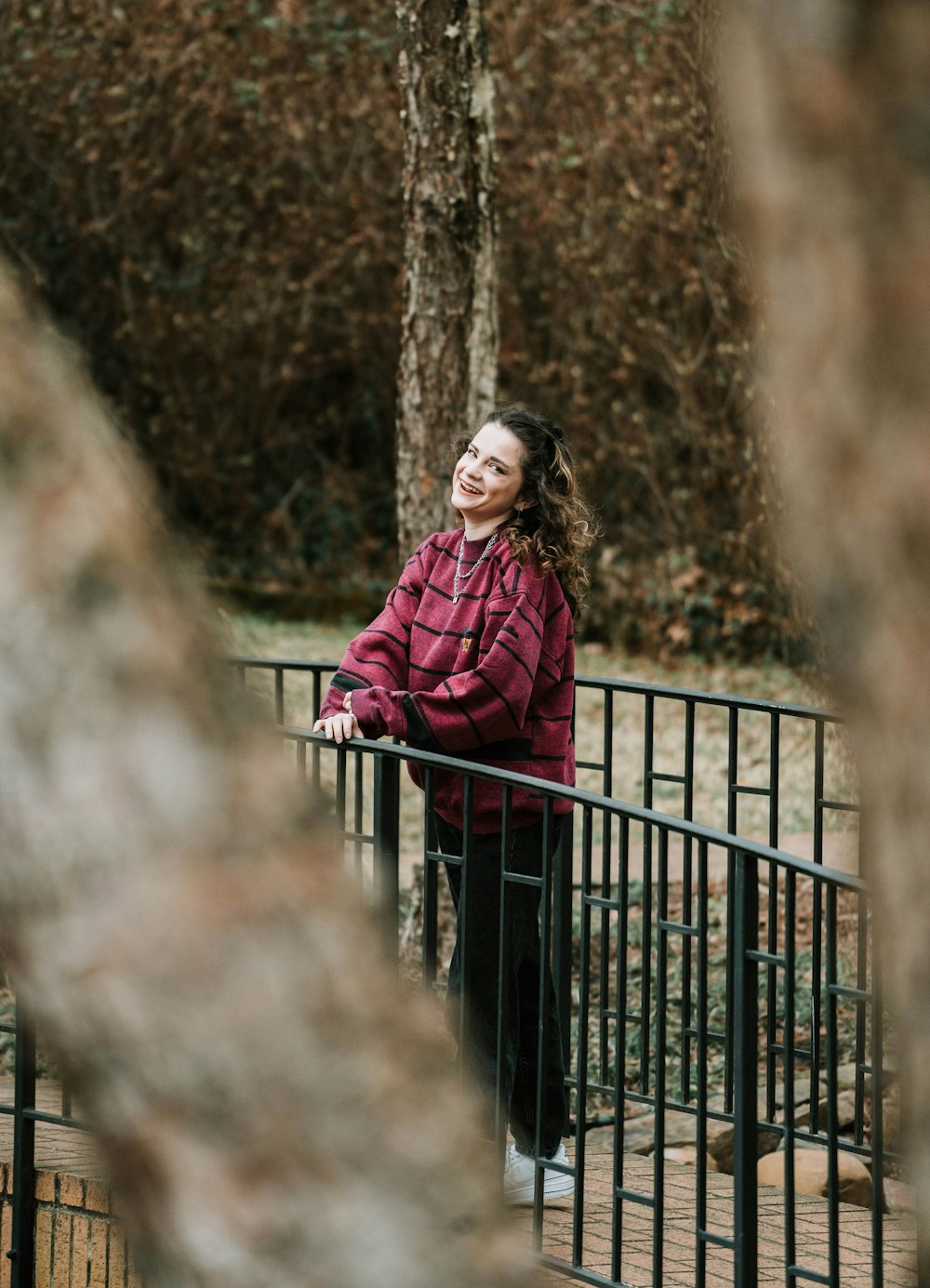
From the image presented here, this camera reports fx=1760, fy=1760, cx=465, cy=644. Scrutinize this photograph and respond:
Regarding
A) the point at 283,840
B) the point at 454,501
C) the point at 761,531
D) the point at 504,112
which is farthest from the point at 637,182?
the point at 283,840

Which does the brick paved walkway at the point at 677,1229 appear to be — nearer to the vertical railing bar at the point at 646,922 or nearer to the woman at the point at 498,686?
the woman at the point at 498,686

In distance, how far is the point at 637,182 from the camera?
1312cm

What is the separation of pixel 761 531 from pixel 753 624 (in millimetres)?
1597

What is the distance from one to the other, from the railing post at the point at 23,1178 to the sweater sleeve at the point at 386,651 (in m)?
1.06

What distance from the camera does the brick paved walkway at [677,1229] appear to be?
3787 millimetres

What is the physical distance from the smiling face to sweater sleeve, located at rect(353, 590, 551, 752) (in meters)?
0.24

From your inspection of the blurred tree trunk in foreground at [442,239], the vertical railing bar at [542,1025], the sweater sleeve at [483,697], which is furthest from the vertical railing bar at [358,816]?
the blurred tree trunk in foreground at [442,239]

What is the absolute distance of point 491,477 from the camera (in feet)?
13.1

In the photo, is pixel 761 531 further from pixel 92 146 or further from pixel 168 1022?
pixel 168 1022

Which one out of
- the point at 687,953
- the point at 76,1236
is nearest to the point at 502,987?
the point at 687,953

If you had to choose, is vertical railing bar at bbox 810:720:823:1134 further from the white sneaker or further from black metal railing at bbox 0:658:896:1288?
the white sneaker

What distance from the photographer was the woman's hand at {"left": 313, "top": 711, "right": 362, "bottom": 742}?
12.5 ft

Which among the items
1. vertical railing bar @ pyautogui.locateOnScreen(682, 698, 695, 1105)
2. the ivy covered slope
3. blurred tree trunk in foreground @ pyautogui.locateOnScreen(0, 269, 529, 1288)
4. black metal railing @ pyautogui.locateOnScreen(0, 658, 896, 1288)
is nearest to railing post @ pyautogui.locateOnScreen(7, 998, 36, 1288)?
black metal railing @ pyautogui.locateOnScreen(0, 658, 896, 1288)

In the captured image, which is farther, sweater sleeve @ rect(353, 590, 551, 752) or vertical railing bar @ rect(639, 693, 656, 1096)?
sweater sleeve @ rect(353, 590, 551, 752)
